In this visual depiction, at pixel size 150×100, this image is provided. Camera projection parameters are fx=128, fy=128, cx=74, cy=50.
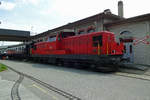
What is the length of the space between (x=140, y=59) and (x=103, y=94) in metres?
10.3

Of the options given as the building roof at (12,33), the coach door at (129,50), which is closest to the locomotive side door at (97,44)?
the coach door at (129,50)

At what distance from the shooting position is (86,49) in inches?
473

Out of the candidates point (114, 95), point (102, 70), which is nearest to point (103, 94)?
point (114, 95)

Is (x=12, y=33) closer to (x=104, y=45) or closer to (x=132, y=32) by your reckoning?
(x=132, y=32)

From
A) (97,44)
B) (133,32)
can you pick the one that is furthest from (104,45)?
(133,32)

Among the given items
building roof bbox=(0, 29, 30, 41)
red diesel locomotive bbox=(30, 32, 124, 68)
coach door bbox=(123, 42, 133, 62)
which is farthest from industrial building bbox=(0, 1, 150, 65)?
building roof bbox=(0, 29, 30, 41)

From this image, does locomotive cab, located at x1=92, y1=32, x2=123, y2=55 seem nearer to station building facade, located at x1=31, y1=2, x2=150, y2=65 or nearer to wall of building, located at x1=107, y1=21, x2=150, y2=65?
station building facade, located at x1=31, y1=2, x2=150, y2=65

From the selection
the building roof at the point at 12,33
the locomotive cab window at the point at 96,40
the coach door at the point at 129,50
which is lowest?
the coach door at the point at 129,50

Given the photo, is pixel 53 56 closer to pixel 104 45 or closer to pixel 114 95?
pixel 104 45

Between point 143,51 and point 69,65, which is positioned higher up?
point 143,51

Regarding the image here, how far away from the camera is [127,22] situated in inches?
585

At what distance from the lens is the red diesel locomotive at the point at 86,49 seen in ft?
33.9

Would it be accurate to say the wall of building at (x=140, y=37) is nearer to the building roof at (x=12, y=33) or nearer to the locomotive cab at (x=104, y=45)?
the locomotive cab at (x=104, y=45)

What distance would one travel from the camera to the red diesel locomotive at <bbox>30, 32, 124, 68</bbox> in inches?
407
